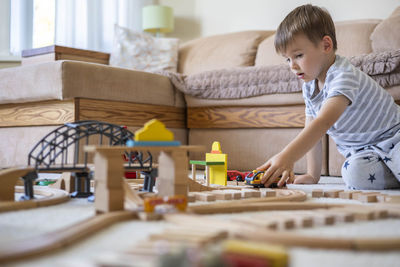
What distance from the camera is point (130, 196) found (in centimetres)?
83

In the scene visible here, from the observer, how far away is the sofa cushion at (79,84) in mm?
1779

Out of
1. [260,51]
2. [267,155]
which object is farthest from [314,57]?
[260,51]

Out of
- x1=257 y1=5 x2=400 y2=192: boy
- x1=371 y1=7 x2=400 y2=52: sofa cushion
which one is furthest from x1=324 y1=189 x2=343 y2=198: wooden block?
x1=371 y1=7 x2=400 y2=52: sofa cushion

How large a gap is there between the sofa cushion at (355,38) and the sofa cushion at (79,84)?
869 mm

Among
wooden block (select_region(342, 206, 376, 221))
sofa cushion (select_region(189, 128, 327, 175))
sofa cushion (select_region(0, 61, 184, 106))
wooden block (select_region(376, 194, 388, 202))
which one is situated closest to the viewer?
wooden block (select_region(342, 206, 376, 221))

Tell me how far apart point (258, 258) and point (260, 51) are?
7.18 feet

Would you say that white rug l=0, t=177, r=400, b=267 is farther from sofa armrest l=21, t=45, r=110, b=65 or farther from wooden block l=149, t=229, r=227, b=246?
sofa armrest l=21, t=45, r=110, b=65

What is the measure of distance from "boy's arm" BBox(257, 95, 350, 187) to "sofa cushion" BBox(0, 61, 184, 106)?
3.00 ft

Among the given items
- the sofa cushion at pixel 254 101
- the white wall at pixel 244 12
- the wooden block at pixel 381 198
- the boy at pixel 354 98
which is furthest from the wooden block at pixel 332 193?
the white wall at pixel 244 12

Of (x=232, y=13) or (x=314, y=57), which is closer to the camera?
(x=314, y=57)

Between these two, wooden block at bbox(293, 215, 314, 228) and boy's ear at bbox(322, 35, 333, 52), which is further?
boy's ear at bbox(322, 35, 333, 52)

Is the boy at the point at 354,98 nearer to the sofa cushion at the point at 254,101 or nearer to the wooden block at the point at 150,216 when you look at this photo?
Answer: the sofa cushion at the point at 254,101

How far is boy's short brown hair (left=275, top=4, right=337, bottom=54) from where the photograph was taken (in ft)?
4.39

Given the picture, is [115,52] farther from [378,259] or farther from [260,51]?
[378,259]
